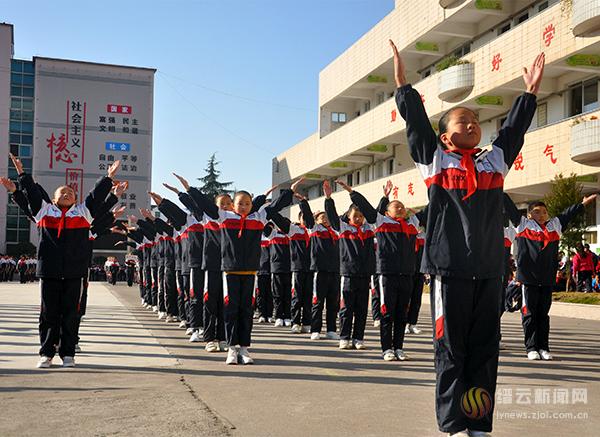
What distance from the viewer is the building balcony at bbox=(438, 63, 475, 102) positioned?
29109 millimetres

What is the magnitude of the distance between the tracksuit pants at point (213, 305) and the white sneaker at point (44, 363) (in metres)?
2.38

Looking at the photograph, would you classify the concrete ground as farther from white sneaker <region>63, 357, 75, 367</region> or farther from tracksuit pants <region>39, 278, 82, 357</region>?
tracksuit pants <region>39, 278, 82, 357</region>

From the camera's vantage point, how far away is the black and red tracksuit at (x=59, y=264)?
8.13 meters

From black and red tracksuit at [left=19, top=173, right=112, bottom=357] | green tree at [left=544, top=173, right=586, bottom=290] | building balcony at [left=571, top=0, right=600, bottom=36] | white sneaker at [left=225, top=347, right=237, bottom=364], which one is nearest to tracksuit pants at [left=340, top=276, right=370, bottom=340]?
white sneaker at [left=225, top=347, right=237, bottom=364]

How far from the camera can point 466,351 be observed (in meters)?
4.76

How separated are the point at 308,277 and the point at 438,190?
8.98 m

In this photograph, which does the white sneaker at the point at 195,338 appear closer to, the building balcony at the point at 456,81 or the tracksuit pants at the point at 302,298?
the tracksuit pants at the point at 302,298

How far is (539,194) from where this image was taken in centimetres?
2714

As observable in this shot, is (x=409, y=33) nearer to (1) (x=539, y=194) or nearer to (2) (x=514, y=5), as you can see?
(2) (x=514, y=5)

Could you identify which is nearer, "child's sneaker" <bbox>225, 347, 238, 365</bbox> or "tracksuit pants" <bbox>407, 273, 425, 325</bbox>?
"child's sneaker" <bbox>225, 347, 238, 365</bbox>

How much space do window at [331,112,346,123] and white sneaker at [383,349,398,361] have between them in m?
40.1

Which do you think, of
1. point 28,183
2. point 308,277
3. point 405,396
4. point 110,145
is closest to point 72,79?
point 110,145

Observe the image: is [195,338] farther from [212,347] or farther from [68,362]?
[68,362]

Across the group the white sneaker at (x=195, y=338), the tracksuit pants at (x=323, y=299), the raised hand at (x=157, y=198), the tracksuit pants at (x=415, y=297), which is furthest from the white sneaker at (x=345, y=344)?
the raised hand at (x=157, y=198)
